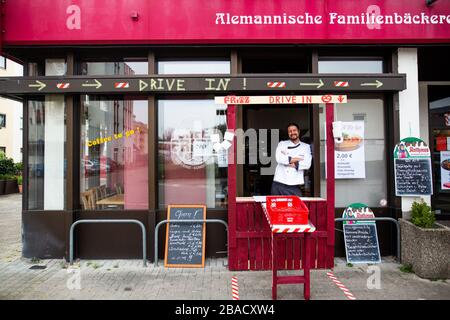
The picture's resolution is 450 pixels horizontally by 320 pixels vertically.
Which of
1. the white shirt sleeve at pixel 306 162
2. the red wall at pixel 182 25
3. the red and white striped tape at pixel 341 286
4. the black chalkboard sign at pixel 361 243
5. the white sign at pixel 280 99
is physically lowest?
the red and white striped tape at pixel 341 286

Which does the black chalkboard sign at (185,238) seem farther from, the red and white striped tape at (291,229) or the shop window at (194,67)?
the shop window at (194,67)

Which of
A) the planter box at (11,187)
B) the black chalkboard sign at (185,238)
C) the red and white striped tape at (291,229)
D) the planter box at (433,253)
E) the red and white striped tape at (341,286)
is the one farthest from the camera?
the planter box at (11,187)

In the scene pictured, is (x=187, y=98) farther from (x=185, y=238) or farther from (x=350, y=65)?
(x=350, y=65)

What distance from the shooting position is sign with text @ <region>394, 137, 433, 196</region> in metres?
5.64

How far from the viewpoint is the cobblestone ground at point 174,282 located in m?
4.32

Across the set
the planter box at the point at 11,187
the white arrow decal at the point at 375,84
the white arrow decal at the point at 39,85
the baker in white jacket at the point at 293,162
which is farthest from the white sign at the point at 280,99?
the planter box at the point at 11,187

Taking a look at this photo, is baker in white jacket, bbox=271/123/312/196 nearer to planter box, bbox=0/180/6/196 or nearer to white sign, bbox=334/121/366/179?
white sign, bbox=334/121/366/179

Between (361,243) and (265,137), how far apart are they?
266 cm

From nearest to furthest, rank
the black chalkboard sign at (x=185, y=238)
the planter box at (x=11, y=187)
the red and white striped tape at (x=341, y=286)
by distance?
the red and white striped tape at (x=341, y=286) → the black chalkboard sign at (x=185, y=238) → the planter box at (x=11, y=187)

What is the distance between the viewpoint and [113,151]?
612 cm

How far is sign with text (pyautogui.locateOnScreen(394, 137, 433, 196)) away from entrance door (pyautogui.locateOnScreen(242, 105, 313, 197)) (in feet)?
4.83

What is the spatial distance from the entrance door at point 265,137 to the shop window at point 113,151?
1.95 meters

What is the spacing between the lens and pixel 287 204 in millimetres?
4512

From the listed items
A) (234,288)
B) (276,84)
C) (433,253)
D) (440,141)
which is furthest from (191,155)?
(440,141)
